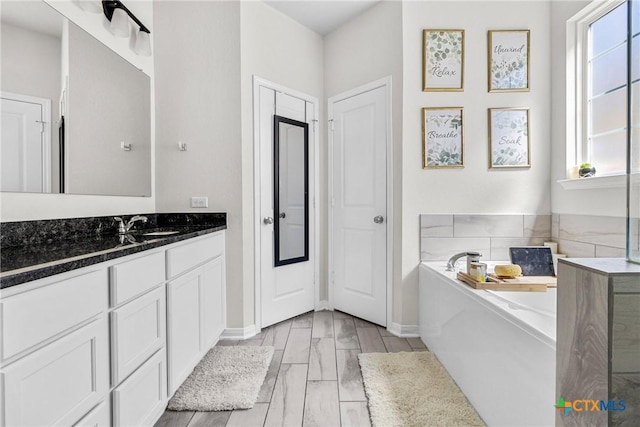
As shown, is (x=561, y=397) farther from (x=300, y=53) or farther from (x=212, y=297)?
(x=300, y=53)

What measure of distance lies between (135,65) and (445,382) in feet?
10.0

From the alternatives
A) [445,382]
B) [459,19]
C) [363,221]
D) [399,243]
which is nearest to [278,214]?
[363,221]

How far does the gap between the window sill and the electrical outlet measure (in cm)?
272

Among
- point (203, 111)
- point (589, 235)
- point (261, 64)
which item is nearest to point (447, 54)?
point (261, 64)

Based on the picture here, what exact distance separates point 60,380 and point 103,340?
18 centimetres

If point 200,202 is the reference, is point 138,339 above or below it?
below

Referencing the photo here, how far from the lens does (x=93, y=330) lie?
1007mm

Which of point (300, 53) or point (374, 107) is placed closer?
point (374, 107)

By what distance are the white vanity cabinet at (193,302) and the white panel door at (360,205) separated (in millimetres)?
1179

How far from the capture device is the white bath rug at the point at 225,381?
1596mm

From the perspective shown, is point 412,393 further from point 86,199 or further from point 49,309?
point 86,199

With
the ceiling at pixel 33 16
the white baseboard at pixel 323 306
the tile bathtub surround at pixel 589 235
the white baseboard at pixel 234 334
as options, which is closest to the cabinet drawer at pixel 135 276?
the white baseboard at pixel 234 334

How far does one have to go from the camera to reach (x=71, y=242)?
147cm

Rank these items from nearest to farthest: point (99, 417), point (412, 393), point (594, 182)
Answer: point (99, 417) → point (412, 393) → point (594, 182)
